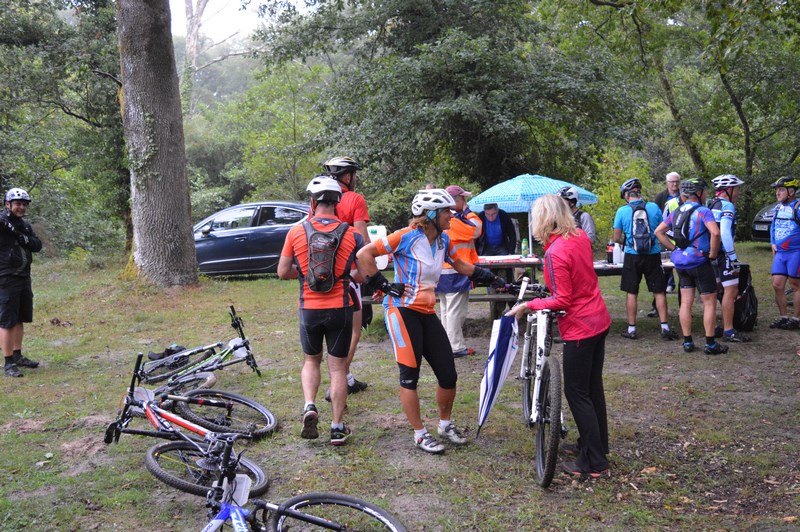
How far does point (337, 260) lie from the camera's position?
517 cm

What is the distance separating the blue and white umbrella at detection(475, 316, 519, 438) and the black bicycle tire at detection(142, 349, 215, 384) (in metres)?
2.72

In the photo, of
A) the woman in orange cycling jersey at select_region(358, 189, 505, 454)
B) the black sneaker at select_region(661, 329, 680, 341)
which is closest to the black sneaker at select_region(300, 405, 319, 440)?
the woman in orange cycling jersey at select_region(358, 189, 505, 454)

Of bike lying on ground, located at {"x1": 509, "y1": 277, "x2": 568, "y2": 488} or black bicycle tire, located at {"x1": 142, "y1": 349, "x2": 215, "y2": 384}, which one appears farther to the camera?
black bicycle tire, located at {"x1": 142, "y1": 349, "x2": 215, "y2": 384}

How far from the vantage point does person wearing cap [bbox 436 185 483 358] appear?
25.4ft

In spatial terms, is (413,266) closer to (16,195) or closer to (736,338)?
(16,195)

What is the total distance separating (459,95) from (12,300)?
28.8 ft

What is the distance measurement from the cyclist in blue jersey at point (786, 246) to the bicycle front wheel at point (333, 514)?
23.5 feet

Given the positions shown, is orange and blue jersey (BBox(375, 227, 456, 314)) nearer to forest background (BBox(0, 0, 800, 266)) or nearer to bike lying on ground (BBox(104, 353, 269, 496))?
bike lying on ground (BBox(104, 353, 269, 496))

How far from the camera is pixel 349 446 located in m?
5.36

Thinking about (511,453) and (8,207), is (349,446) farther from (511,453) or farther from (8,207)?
(8,207)

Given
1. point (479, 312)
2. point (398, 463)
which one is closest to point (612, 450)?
point (398, 463)

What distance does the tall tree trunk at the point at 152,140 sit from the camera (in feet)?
42.0

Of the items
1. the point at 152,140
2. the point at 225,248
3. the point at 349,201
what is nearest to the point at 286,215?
the point at 225,248

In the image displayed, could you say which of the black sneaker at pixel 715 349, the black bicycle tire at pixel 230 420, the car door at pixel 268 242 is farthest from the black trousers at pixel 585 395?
the car door at pixel 268 242
